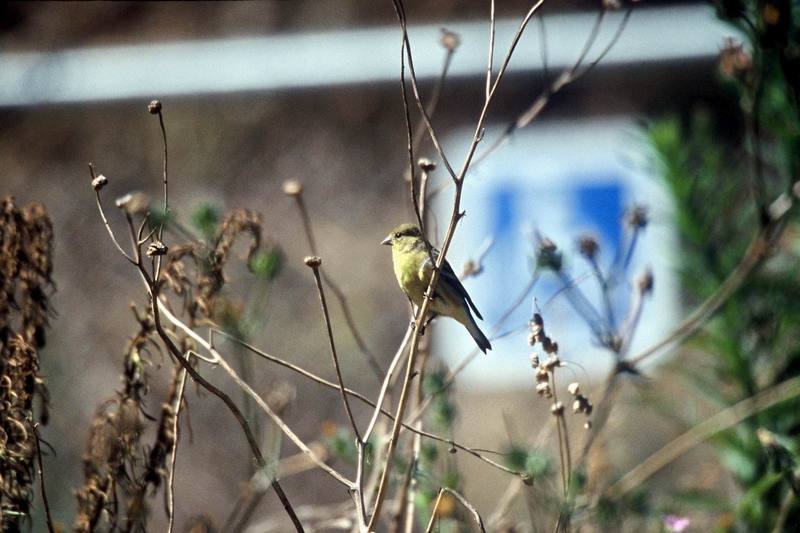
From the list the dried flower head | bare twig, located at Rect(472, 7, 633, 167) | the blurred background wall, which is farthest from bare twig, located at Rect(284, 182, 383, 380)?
the blurred background wall

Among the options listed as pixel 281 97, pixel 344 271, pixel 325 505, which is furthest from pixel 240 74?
pixel 325 505

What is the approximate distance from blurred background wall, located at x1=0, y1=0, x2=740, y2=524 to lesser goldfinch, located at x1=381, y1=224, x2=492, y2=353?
1823 millimetres

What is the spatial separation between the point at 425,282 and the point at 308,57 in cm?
272

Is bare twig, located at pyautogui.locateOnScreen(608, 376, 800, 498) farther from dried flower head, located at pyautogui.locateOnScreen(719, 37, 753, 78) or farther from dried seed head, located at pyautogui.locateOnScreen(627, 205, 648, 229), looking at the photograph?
dried flower head, located at pyautogui.locateOnScreen(719, 37, 753, 78)

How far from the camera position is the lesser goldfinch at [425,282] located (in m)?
3.11

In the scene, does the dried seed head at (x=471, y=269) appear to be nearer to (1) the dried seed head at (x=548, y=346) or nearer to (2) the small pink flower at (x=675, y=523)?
(1) the dried seed head at (x=548, y=346)

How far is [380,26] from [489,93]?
3891 mm

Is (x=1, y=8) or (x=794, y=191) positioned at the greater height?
(x=1, y=8)

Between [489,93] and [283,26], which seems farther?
[283,26]

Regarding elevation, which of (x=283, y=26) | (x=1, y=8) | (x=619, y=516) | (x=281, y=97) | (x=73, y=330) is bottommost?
(x=619, y=516)

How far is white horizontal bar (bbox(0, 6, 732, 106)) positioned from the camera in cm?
542

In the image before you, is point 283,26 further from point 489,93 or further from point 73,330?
point 489,93

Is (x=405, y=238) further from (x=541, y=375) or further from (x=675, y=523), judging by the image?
(x=541, y=375)

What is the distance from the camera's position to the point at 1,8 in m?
5.70
